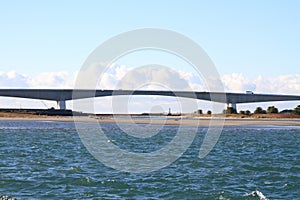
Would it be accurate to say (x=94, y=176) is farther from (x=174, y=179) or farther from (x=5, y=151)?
(x=5, y=151)

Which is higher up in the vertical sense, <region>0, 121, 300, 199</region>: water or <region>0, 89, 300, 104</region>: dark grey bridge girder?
<region>0, 89, 300, 104</region>: dark grey bridge girder

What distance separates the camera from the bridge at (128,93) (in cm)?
15912

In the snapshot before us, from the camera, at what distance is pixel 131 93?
154125 millimetres

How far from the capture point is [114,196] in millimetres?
26094

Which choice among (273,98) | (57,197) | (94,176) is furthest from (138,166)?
(273,98)

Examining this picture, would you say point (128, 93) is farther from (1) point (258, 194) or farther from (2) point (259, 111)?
(1) point (258, 194)

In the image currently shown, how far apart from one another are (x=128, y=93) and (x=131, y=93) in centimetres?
578

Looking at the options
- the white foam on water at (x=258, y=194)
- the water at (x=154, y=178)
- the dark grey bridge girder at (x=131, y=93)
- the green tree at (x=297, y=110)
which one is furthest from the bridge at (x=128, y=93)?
the white foam on water at (x=258, y=194)

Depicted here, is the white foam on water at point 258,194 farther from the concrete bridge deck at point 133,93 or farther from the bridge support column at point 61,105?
the bridge support column at point 61,105

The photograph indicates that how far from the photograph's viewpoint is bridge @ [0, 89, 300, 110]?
15912 cm

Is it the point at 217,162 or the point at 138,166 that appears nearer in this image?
the point at 138,166

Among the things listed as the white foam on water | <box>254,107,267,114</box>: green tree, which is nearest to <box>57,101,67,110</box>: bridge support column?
<box>254,107,267,114</box>: green tree

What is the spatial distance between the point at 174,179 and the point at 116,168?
5.67 meters

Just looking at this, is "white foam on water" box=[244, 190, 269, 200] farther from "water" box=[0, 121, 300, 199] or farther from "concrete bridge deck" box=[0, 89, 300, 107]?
"concrete bridge deck" box=[0, 89, 300, 107]
